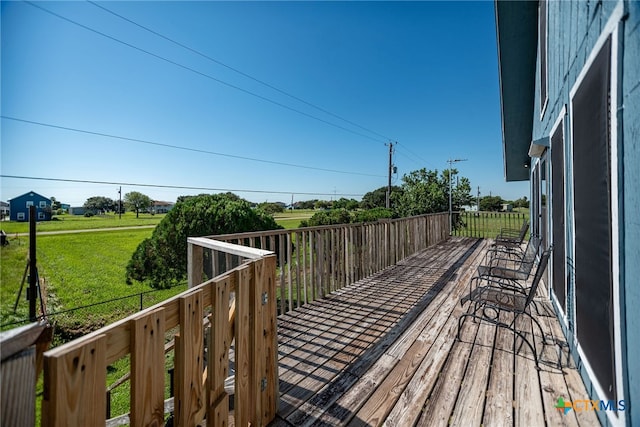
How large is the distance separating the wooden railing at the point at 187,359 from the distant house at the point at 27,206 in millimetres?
Answer: 4685

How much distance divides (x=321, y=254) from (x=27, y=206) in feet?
17.5

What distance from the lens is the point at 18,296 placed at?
5395mm

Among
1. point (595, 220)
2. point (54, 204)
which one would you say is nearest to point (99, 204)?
point (54, 204)

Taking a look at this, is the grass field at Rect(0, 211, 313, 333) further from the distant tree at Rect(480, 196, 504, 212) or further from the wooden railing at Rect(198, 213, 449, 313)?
the distant tree at Rect(480, 196, 504, 212)

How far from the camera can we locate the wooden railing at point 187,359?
779 millimetres

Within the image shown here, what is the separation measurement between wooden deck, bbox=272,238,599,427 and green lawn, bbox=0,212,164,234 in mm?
4397

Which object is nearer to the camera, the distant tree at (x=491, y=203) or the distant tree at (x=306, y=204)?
the distant tree at (x=306, y=204)

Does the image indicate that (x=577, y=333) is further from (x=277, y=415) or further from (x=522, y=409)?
(x=277, y=415)

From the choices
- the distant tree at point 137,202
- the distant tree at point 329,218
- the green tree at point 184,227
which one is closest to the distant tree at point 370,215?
the distant tree at point 329,218

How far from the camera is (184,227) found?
5.11 metres

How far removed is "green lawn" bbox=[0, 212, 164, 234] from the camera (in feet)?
15.4

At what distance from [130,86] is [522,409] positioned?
1233cm

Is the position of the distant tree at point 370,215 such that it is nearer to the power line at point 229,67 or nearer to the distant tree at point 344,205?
the distant tree at point 344,205

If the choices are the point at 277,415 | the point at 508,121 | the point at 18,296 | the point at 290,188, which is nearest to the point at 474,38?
the point at 508,121
